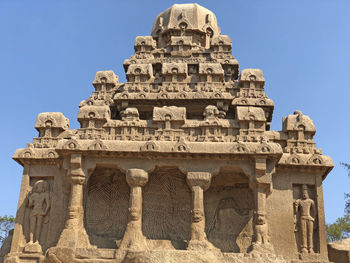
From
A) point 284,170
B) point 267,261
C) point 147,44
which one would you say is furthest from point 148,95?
point 267,261

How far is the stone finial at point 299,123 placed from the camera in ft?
54.1

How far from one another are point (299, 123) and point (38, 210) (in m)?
10.5

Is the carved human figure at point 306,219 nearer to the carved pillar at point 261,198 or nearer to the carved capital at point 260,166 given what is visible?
the carved pillar at point 261,198

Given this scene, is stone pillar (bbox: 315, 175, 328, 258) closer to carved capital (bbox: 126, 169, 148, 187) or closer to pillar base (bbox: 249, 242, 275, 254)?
pillar base (bbox: 249, 242, 275, 254)

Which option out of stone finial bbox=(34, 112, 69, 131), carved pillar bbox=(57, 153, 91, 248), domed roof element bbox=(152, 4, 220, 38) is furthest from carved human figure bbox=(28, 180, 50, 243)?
domed roof element bbox=(152, 4, 220, 38)

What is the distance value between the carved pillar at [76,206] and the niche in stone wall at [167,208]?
2328 millimetres

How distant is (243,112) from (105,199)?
6.26 meters

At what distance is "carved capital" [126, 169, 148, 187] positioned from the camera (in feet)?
47.4

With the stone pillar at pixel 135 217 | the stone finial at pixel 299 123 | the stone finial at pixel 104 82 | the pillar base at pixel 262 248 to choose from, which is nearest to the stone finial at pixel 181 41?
the stone finial at pixel 104 82

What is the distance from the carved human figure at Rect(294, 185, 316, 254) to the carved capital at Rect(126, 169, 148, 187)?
18.7 feet

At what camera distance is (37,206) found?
15.9 metres

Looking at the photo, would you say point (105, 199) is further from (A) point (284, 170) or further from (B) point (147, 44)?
(B) point (147, 44)

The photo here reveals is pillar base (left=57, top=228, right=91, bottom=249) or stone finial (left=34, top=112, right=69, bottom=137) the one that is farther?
stone finial (left=34, top=112, right=69, bottom=137)

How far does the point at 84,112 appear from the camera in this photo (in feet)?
55.4
